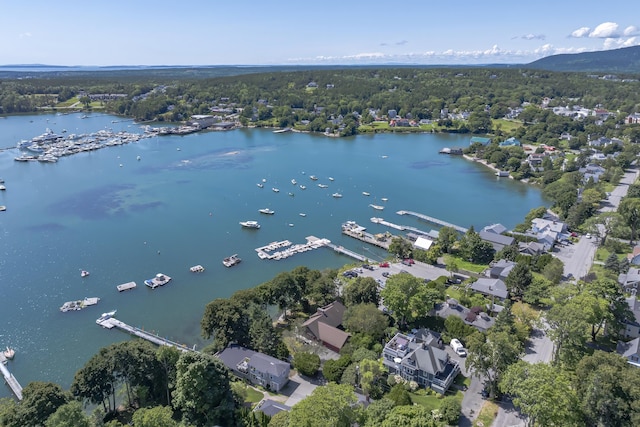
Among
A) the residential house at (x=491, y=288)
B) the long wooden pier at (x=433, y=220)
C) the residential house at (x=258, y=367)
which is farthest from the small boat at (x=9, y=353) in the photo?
the long wooden pier at (x=433, y=220)

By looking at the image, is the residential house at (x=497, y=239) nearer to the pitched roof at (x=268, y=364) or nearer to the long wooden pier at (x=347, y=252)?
the long wooden pier at (x=347, y=252)

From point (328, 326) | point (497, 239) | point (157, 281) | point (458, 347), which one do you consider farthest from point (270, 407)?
point (497, 239)

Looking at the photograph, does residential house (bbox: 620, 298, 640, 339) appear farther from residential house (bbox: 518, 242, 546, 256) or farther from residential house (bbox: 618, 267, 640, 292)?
residential house (bbox: 518, 242, 546, 256)

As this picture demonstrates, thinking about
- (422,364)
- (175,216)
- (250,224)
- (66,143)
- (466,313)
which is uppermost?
(66,143)

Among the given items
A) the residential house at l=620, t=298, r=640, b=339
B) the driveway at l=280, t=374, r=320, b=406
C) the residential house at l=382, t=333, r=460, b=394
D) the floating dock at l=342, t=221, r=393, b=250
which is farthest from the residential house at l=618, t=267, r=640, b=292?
the driveway at l=280, t=374, r=320, b=406

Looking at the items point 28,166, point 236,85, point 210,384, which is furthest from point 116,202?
point 236,85

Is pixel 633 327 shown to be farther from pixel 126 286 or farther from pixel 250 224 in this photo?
pixel 126 286
